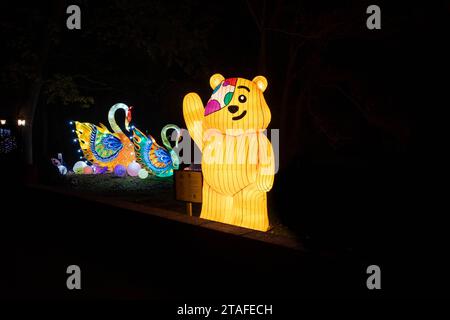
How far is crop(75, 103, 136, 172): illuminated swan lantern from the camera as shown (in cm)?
1279

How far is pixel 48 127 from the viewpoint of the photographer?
19.3 metres

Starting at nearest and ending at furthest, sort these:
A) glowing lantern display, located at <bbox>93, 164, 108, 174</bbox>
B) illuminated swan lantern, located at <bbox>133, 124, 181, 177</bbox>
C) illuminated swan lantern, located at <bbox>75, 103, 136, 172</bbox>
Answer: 1. illuminated swan lantern, located at <bbox>133, 124, 181, 177</bbox>
2. illuminated swan lantern, located at <bbox>75, 103, 136, 172</bbox>
3. glowing lantern display, located at <bbox>93, 164, 108, 174</bbox>

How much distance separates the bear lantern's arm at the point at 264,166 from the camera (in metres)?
4.63

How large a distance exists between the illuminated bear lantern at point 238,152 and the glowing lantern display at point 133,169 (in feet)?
24.4

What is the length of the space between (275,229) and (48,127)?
17.5 metres

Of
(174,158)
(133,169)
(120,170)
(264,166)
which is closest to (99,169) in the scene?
(120,170)

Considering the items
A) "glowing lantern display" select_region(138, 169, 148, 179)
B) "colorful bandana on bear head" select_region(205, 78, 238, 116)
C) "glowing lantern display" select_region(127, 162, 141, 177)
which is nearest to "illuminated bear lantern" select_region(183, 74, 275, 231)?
"colorful bandana on bear head" select_region(205, 78, 238, 116)

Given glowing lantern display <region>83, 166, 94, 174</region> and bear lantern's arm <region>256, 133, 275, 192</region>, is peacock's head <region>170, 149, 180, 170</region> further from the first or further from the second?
bear lantern's arm <region>256, 133, 275, 192</region>

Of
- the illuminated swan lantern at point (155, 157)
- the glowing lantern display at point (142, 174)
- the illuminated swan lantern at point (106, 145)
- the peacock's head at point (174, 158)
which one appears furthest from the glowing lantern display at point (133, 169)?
the peacock's head at point (174, 158)

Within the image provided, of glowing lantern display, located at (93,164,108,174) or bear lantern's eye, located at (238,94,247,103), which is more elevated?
bear lantern's eye, located at (238,94,247,103)

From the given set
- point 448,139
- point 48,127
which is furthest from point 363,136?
point 48,127

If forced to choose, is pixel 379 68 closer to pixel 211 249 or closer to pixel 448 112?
pixel 448 112

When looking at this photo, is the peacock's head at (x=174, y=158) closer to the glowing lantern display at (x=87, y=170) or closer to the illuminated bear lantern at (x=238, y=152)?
the glowing lantern display at (x=87, y=170)

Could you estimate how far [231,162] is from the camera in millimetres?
4762
